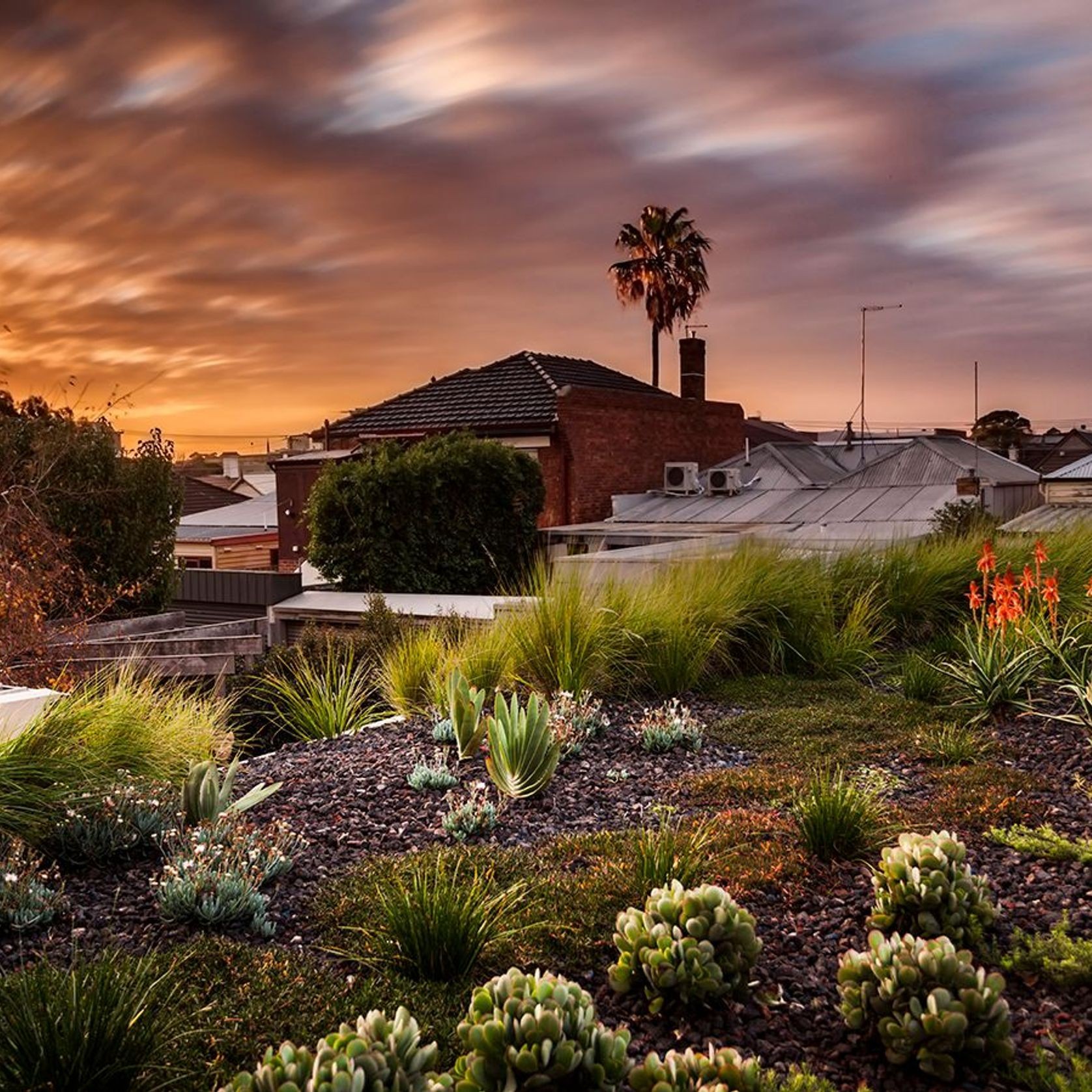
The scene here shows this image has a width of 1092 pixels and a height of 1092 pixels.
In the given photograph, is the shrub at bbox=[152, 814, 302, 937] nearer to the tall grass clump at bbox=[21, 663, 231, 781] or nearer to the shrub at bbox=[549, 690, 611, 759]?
the tall grass clump at bbox=[21, 663, 231, 781]

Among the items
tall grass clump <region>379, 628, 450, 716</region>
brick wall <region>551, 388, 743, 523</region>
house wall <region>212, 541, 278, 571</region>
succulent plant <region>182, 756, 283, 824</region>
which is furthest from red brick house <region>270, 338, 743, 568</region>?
succulent plant <region>182, 756, 283, 824</region>

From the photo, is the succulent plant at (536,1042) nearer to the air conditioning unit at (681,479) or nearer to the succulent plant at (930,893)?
the succulent plant at (930,893)

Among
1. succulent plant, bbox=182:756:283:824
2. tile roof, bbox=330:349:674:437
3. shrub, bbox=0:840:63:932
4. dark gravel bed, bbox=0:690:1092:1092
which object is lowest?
dark gravel bed, bbox=0:690:1092:1092

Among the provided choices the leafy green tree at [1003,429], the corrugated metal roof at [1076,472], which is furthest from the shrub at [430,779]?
the leafy green tree at [1003,429]

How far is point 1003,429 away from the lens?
59625 mm

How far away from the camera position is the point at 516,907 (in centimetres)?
359

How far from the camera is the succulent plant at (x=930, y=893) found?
3346 mm

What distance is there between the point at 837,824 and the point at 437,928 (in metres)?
1.74

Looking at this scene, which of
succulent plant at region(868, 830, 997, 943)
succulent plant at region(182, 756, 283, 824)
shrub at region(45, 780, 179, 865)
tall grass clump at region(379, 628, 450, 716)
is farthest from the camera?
tall grass clump at region(379, 628, 450, 716)

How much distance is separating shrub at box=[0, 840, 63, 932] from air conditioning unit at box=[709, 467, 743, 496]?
21268mm

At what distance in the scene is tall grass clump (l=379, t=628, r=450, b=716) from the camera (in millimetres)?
7371

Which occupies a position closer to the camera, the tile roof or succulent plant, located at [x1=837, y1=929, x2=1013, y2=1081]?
succulent plant, located at [x1=837, y1=929, x2=1013, y2=1081]

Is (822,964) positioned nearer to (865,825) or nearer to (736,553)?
(865,825)

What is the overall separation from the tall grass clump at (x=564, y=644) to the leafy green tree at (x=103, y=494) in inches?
A: 313
